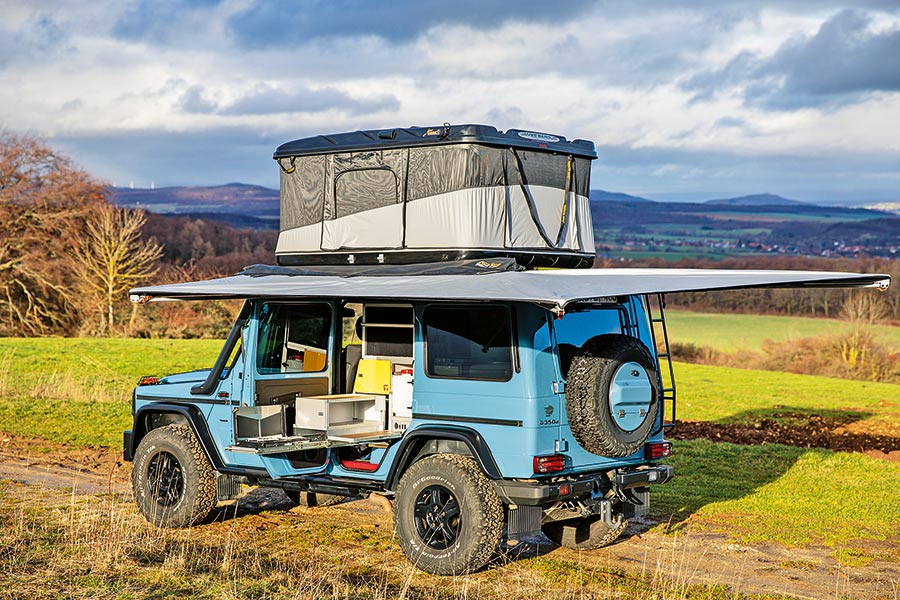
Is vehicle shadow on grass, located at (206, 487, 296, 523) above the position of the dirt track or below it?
above

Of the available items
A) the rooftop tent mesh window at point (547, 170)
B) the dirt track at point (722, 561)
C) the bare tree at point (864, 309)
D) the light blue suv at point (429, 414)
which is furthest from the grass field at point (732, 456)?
the bare tree at point (864, 309)

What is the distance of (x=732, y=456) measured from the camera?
17.1 m

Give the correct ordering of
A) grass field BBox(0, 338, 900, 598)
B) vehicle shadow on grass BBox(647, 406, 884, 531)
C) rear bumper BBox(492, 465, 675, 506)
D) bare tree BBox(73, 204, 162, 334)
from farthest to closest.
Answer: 1. bare tree BBox(73, 204, 162, 334)
2. vehicle shadow on grass BBox(647, 406, 884, 531)
3. grass field BBox(0, 338, 900, 598)
4. rear bumper BBox(492, 465, 675, 506)

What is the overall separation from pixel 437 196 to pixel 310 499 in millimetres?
3556

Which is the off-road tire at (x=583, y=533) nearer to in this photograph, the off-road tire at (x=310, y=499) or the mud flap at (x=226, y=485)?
the off-road tire at (x=310, y=499)

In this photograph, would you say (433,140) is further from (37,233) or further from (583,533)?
(37,233)

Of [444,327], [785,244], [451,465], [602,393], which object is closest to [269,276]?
[444,327]

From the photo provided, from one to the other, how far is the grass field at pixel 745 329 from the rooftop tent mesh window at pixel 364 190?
39887 mm

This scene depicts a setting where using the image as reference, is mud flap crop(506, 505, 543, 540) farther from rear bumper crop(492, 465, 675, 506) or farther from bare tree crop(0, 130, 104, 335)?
bare tree crop(0, 130, 104, 335)

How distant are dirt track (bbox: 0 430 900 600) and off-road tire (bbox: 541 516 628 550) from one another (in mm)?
89

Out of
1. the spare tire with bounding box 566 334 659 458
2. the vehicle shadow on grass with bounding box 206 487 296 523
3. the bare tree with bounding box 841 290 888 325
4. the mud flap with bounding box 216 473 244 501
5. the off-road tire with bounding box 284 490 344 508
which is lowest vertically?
the vehicle shadow on grass with bounding box 206 487 296 523

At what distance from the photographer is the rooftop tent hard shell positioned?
31.7 ft

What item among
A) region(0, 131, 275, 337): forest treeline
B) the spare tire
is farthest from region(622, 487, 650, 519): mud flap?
region(0, 131, 275, 337): forest treeline

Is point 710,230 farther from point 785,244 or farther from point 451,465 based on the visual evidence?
point 451,465
